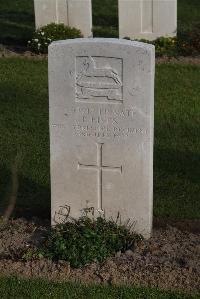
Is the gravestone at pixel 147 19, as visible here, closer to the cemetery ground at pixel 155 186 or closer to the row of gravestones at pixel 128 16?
the row of gravestones at pixel 128 16

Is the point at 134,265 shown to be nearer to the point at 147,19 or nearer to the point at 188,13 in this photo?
the point at 147,19

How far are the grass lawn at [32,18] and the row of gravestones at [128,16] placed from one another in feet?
2.78

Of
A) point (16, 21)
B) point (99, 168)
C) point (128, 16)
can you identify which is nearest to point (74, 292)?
point (99, 168)

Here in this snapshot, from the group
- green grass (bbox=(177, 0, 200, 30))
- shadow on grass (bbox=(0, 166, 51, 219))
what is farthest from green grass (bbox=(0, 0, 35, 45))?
shadow on grass (bbox=(0, 166, 51, 219))

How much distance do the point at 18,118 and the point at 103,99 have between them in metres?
4.00

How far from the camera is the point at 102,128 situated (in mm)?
7016

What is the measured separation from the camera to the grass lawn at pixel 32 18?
15.3 m

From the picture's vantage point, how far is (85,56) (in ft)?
22.6

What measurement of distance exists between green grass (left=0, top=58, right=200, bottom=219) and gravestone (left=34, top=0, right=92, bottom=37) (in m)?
1.15

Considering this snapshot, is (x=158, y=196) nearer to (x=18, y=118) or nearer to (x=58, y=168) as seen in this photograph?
(x=58, y=168)

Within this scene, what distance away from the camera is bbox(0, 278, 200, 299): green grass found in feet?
21.1

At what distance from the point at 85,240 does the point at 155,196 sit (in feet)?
5.77

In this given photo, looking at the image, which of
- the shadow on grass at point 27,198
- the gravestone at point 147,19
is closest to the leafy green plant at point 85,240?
the shadow on grass at point 27,198

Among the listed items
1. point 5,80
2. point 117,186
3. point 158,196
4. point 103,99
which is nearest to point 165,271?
point 117,186
